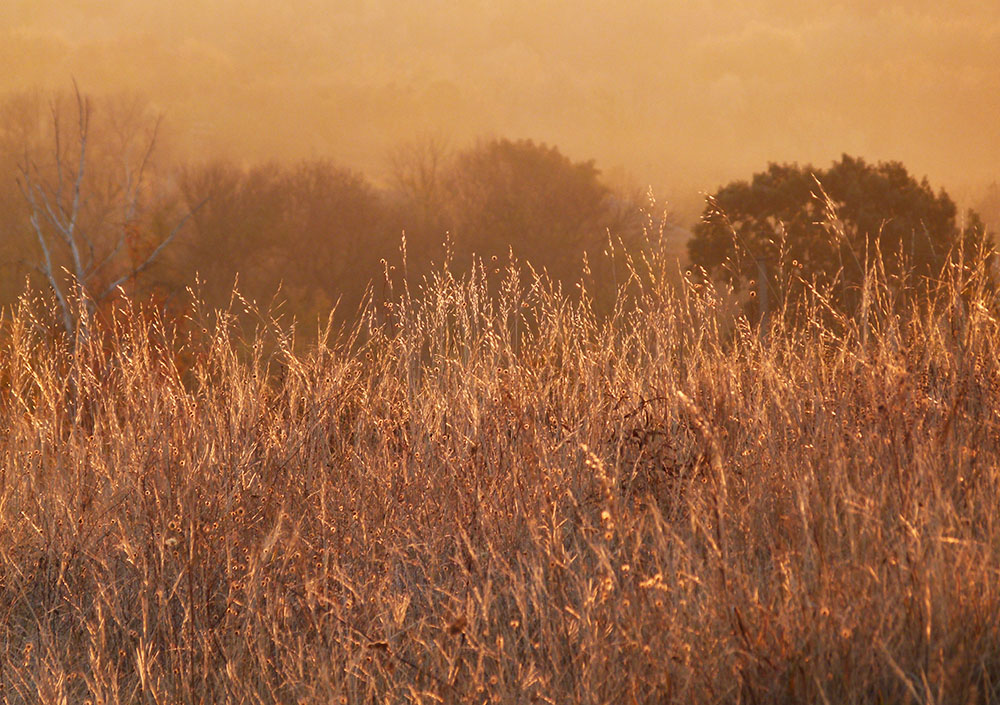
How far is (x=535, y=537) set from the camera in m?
2.67

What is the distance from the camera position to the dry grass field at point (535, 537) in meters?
2.16

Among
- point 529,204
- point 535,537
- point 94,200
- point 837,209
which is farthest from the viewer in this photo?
point 529,204

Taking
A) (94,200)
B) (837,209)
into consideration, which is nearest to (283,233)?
(94,200)

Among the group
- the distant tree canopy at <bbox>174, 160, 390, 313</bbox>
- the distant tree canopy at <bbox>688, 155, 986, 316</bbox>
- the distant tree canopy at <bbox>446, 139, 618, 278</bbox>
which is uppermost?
the distant tree canopy at <bbox>688, 155, 986, 316</bbox>

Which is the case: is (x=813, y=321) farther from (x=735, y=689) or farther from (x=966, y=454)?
(x=735, y=689)

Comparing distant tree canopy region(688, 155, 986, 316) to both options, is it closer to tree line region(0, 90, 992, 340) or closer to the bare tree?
tree line region(0, 90, 992, 340)

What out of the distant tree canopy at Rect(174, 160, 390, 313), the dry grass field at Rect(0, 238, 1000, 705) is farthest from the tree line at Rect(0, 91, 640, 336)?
the dry grass field at Rect(0, 238, 1000, 705)

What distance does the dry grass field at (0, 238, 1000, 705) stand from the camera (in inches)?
85.0

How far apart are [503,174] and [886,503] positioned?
24.9 meters

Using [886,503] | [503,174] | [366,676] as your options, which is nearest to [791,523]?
[886,503]

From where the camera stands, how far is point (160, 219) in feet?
70.7

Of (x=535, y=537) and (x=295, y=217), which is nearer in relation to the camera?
(x=535, y=537)

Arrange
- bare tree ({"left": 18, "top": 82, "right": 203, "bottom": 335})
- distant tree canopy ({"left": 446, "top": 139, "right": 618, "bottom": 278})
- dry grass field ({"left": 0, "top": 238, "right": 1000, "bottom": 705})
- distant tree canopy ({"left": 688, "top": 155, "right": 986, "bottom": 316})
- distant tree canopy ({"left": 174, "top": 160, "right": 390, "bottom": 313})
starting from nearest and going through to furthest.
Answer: dry grass field ({"left": 0, "top": 238, "right": 1000, "bottom": 705}) < distant tree canopy ({"left": 688, "top": 155, "right": 986, "bottom": 316}) < bare tree ({"left": 18, "top": 82, "right": 203, "bottom": 335}) < distant tree canopy ({"left": 174, "top": 160, "right": 390, "bottom": 313}) < distant tree canopy ({"left": 446, "top": 139, "right": 618, "bottom": 278})

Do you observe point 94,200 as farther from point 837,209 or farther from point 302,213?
point 837,209
